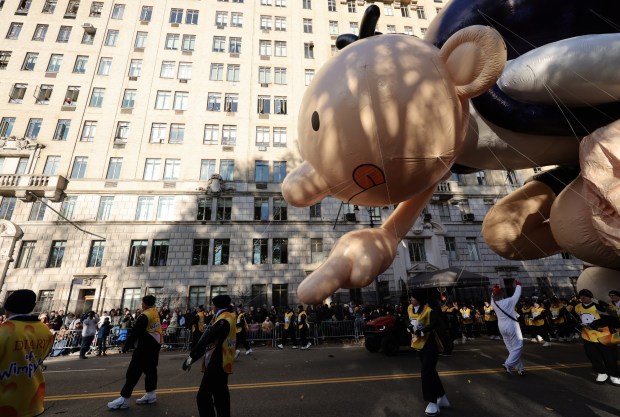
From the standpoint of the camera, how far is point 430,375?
473cm

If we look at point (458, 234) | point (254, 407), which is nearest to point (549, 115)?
point (254, 407)

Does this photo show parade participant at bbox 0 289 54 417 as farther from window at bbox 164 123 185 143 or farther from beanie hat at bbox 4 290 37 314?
window at bbox 164 123 185 143

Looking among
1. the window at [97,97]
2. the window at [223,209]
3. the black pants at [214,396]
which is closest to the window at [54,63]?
the window at [97,97]

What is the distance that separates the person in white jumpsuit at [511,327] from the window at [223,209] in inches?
729

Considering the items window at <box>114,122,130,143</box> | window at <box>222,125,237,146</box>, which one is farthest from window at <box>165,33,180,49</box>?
window at <box>222,125,237,146</box>

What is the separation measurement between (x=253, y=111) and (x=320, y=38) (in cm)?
982

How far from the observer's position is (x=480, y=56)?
240cm

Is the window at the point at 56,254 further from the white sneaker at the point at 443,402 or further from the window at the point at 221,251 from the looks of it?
the white sneaker at the point at 443,402

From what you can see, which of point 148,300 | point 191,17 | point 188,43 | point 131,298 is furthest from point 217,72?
point 148,300

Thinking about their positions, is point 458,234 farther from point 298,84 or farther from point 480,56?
point 480,56

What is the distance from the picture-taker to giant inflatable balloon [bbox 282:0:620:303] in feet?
8.04

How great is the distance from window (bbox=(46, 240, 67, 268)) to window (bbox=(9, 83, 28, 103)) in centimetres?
1197

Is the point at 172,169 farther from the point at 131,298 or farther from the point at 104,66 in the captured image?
the point at 104,66

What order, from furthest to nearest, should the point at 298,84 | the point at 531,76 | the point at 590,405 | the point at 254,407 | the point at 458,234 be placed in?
1. the point at 298,84
2. the point at 458,234
3. the point at 254,407
4. the point at 590,405
5. the point at 531,76
